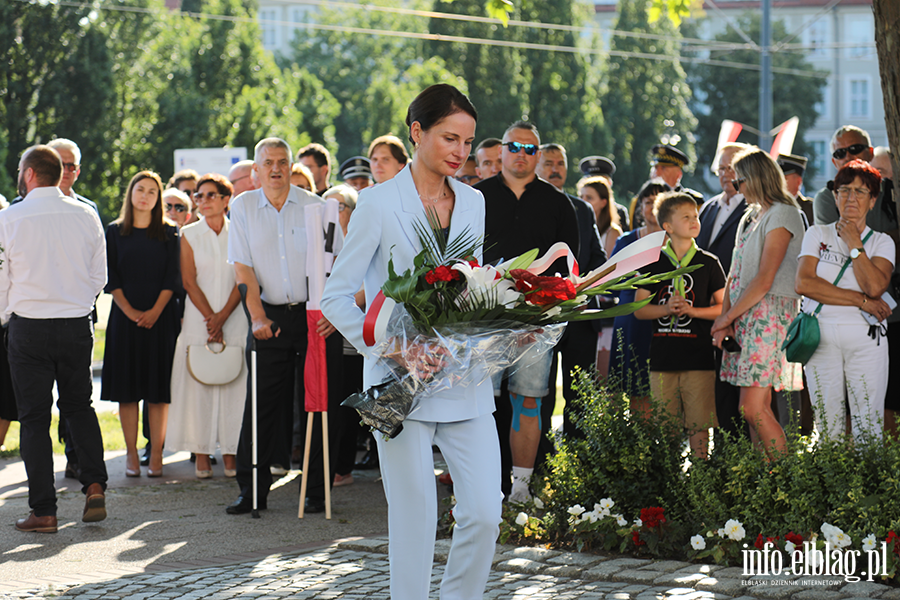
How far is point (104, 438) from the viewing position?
1123 centimetres

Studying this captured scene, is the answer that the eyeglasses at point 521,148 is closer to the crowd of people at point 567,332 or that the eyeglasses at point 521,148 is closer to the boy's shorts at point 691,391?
the crowd of people at point 567,332

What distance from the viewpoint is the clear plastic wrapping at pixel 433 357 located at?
373cm

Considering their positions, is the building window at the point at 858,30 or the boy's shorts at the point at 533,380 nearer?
the boy's shorts at the point at 533,380

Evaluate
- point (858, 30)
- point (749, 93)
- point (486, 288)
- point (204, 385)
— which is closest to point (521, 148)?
point (204, 385)

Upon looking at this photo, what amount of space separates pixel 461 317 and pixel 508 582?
2.29 m

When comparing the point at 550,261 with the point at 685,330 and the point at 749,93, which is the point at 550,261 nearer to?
the point at 685,330

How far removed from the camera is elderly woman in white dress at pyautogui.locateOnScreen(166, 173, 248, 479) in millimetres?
9352

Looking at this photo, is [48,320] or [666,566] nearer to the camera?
[666,566]

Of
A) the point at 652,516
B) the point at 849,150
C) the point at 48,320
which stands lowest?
the point at 652,516

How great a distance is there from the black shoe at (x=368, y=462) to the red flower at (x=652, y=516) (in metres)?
4.10

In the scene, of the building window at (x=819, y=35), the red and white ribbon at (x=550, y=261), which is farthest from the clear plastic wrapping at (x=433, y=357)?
the building window at (x=819, y=35)

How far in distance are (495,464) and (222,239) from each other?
19.6 feet

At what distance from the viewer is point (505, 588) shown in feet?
17.7

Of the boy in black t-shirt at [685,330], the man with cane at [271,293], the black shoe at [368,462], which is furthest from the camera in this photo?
the black shoe at [368,462]
